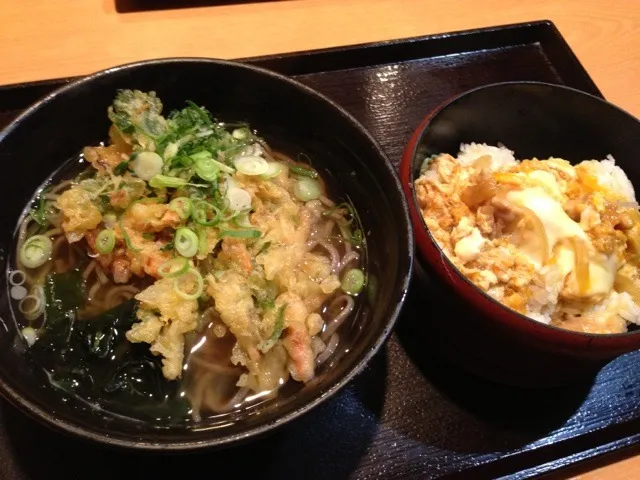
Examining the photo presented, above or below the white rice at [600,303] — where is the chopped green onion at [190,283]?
above

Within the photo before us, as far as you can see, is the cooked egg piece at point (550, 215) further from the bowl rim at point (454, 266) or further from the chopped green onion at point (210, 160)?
the chopped green onion at point (210, 160)

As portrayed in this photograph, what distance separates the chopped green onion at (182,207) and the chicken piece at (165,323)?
189 millimetres

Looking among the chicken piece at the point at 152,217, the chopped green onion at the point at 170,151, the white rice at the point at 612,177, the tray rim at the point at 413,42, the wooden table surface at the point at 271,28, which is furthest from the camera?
the wooden table surface at the point at 271,28

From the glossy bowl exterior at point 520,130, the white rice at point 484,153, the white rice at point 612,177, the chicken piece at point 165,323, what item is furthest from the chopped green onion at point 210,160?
the white rice at point 612,177

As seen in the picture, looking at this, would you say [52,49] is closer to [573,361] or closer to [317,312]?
[317,312]

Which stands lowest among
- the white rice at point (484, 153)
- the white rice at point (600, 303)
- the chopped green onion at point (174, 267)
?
the white rice at point (600, 303)

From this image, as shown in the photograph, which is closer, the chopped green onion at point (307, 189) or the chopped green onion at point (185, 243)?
the chopped green onion at point (185, 243)

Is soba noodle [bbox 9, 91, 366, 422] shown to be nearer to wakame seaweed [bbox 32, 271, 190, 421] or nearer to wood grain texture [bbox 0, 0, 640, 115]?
wakame seaweed [bbox 32, 271, 190, 421]

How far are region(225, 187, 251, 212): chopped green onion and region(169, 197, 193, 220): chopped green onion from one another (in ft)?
0.36

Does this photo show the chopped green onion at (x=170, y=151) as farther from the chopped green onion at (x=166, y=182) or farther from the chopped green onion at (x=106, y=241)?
the chopped green onion at (x=106, y=241)

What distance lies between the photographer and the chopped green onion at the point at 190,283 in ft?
4.50

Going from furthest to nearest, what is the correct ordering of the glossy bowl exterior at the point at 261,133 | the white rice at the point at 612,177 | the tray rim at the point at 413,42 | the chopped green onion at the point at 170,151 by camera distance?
the tray rim at the point at 413,42, the white rice at the point at 612,177, the chopped green onion at the point at 170,151, the glossy bowl exterior at the point at 261,133

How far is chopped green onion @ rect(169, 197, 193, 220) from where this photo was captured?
57.2 inches

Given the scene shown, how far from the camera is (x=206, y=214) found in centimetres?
148
